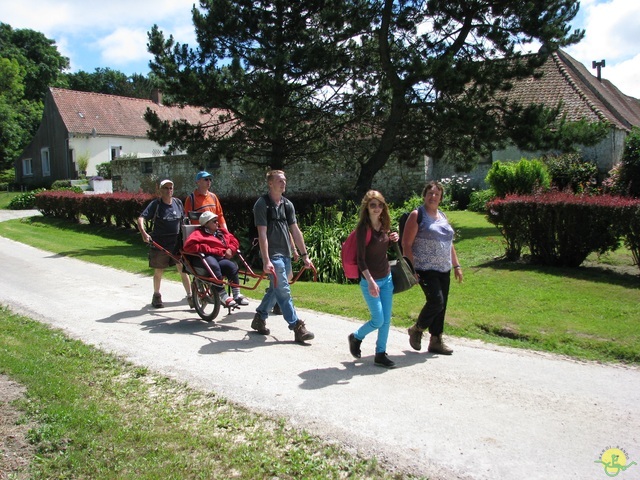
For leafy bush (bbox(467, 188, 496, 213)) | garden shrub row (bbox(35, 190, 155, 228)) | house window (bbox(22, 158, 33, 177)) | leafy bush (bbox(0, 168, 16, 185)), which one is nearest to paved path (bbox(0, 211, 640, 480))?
garden shrub row (bbox(35, 190, 155, 228))

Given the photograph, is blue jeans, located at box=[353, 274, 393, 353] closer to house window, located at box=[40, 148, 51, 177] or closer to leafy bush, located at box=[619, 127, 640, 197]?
leafy bush, located at box=[619, 127, 640, 197]

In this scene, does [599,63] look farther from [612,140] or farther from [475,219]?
[475,219]

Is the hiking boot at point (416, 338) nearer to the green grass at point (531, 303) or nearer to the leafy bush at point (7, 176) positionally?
the green grass at point (531, 303)

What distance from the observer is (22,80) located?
187ft

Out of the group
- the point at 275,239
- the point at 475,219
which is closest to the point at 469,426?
the point at 275,239

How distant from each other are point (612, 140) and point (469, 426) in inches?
848

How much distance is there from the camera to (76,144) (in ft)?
137

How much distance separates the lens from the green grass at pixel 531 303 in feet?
21.5

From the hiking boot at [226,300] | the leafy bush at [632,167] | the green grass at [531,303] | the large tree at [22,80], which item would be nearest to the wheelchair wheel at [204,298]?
the hiking boot at [226,300]

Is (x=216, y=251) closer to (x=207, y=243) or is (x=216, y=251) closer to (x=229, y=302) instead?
(x=207, y=243)

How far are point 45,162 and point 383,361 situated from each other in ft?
151

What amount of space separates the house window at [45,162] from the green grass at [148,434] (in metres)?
43.4
